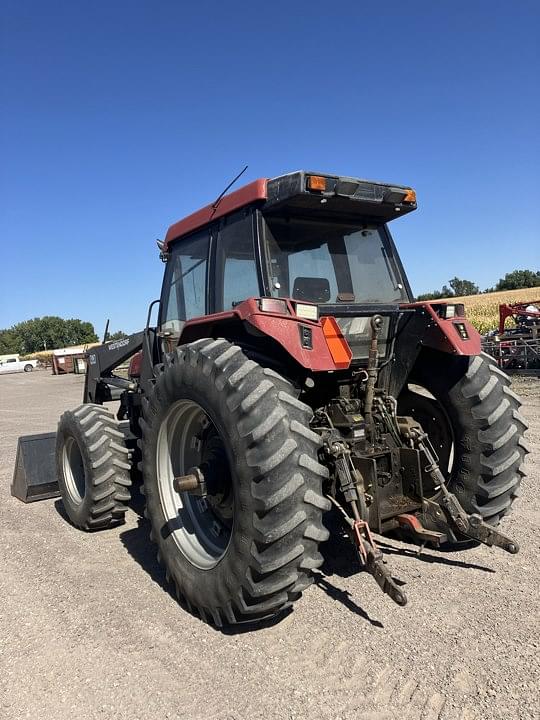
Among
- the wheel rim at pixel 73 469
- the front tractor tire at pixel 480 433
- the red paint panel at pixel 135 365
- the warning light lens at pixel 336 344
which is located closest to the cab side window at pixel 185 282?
the red paint panel at pixel 135 365

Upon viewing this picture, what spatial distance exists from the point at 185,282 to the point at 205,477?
6.04 ft

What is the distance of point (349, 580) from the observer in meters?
3.62

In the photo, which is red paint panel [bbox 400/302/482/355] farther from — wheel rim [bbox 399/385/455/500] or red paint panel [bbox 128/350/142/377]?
red paint panel [bbox 128/350/142/377]

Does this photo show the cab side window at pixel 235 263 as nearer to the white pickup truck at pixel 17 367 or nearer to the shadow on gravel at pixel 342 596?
the shadow on gravel at pixel 342 596

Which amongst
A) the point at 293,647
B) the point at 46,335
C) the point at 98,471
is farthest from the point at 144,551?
the point at 46,335

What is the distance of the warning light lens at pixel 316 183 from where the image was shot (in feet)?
11.2

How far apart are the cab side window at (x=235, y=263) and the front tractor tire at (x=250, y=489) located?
1.92 feet

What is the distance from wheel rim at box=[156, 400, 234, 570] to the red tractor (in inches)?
0.4

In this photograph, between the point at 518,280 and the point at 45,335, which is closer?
the point at 518,280

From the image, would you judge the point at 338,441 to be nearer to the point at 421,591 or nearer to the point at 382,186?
the point at 421,591

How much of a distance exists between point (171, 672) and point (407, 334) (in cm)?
254

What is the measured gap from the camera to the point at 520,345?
15.7 meters

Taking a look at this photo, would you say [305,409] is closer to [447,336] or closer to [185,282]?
[447,336]

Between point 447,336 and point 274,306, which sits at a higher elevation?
point 274,306
